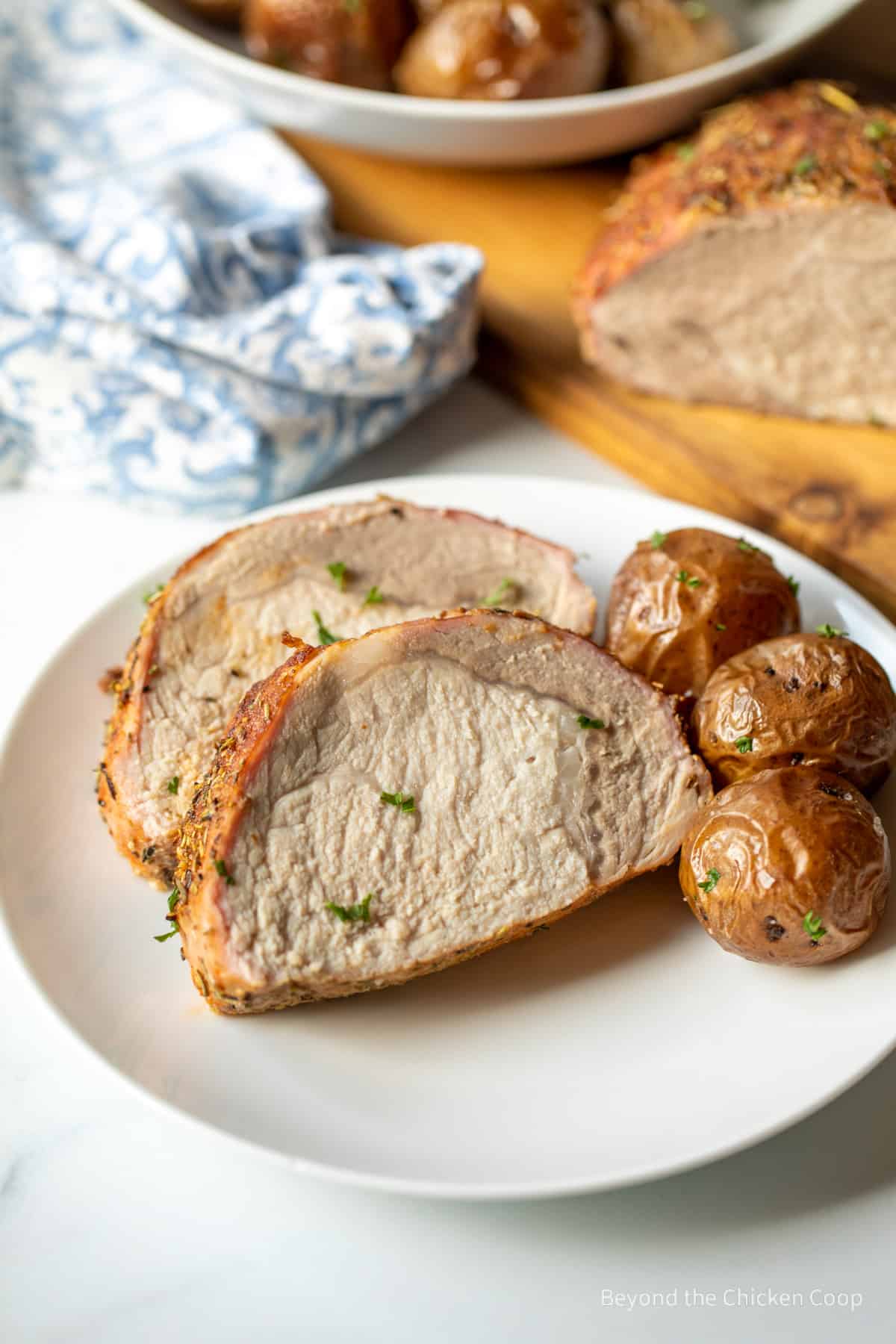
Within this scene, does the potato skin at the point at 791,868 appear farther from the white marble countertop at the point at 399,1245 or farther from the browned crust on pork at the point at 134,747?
the browned crust on pork at the point at 134,747

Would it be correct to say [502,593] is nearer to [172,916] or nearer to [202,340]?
[172,916]

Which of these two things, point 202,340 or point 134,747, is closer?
point 134,747

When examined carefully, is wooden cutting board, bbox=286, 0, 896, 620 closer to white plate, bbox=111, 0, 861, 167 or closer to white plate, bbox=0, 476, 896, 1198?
white plate, bbox=111, 0, 861, 167

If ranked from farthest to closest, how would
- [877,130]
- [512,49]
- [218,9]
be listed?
[218,9]
[512,49]
[877,130]

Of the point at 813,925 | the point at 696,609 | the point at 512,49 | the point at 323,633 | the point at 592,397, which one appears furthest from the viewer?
the point at 512,49

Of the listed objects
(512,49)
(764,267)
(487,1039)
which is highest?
(512,49)

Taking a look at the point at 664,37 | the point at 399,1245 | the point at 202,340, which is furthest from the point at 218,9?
the point at 399,1245

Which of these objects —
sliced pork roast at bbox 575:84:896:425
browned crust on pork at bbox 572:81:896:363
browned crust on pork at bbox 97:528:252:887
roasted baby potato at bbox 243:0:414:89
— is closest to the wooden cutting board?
sliced pork roast at bbox 575:84:896:425

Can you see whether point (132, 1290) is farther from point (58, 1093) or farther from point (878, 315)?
point (878, 315)
